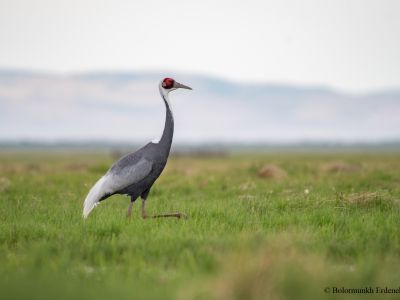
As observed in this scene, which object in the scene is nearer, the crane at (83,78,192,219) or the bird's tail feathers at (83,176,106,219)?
the bird's tail feathers at (83,176,106,219)

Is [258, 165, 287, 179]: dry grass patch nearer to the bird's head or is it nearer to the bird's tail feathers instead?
the bird's head

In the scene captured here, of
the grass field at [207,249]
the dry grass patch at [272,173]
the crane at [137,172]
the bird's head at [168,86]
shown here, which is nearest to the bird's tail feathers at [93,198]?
the crane at [137,172]

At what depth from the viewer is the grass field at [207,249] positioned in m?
5.45

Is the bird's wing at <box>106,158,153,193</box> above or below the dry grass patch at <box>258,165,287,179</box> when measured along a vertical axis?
above

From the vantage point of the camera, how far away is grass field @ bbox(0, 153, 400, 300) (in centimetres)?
545

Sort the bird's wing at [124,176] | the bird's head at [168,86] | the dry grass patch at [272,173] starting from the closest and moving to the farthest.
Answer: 1. the bird's wing at [124,176]
2. the bird's head at [168,86]
3. the dry grass patch at [272,173]

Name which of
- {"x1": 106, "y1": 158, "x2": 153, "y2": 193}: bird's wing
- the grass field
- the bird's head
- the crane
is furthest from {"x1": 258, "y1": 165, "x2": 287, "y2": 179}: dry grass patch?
{"x1": 106, "y1": 158, "x2": 153, "y2": 193}: bird's wing

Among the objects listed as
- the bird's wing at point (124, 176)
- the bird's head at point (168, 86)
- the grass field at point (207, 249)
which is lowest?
the grass field at point (207, 249)

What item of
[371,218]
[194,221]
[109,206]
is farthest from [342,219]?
[109,206]

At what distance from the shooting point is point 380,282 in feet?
19.1

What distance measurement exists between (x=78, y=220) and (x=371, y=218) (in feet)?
15.2

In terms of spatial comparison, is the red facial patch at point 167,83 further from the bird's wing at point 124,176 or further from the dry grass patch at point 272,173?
the dry grass patch at point 272,173

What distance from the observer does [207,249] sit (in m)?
7.22

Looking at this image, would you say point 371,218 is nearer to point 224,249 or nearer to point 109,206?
point 224,249
